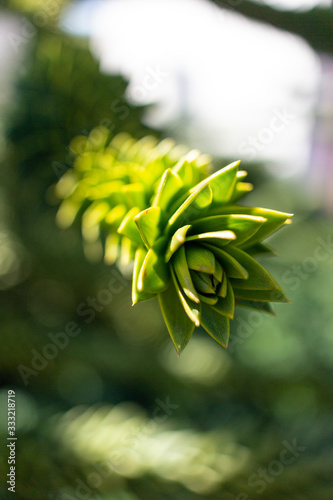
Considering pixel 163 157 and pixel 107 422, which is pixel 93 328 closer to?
pixel 107 422

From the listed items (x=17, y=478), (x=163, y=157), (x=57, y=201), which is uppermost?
(x=163, y=157)

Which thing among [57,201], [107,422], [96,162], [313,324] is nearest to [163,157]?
[96,162]

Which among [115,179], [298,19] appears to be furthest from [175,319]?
[298,19]

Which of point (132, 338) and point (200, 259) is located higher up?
point (200, 259)

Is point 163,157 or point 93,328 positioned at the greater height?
point 163,157

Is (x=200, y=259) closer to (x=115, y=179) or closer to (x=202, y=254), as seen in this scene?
(x=202, y=254)

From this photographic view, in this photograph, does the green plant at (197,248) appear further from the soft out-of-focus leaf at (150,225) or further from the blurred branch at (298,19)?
the blurred branch at (298,19)

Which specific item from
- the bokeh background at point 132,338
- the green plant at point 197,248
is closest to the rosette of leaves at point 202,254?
the green plant at point 197,248
